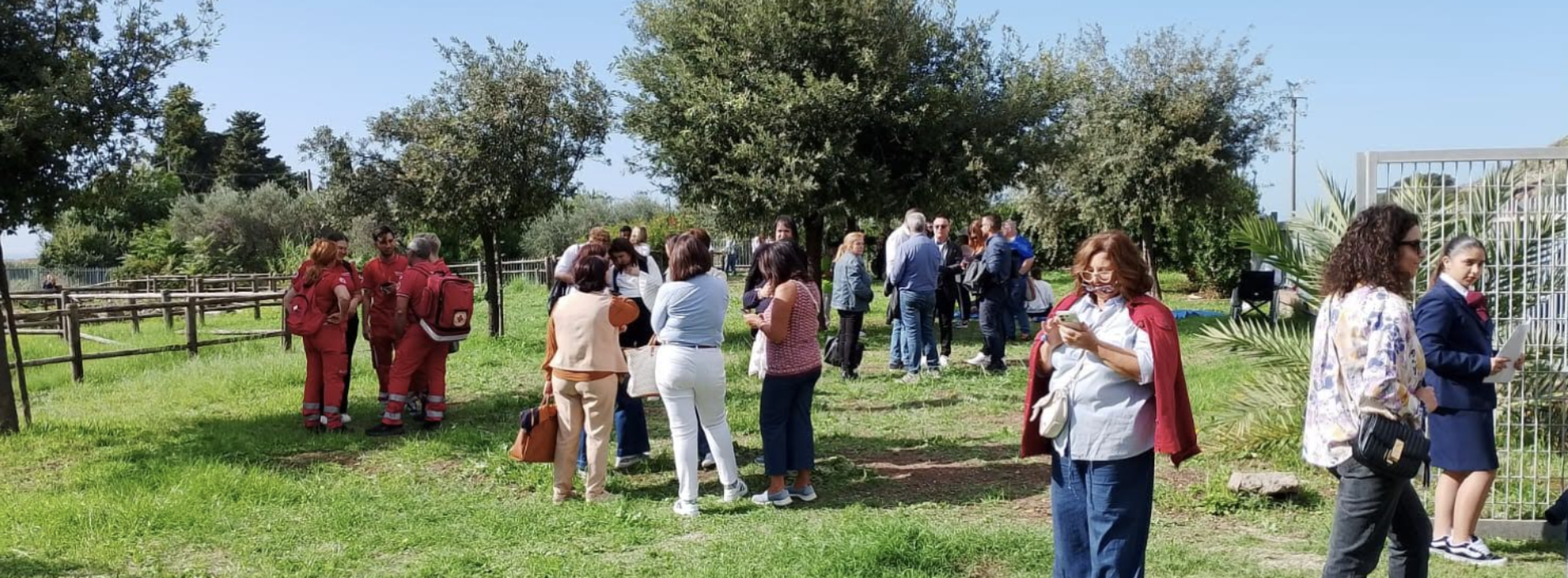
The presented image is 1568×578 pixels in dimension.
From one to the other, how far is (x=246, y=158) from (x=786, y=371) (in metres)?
70.3

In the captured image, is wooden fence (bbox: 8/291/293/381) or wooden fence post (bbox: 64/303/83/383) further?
wooden fence (bbox: 8/291/293/381)

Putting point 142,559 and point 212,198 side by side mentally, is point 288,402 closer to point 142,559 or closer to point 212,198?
point 142,559

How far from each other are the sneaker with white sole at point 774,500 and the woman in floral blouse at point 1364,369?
311 cm

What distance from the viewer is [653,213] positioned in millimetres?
52156

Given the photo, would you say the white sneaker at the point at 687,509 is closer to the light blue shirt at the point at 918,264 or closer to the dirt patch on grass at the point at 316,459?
the dirt patch on grass at the point at 316,459

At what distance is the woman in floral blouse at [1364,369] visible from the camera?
3887 millimetres

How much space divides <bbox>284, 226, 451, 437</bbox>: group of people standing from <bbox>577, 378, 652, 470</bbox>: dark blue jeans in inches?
78.7

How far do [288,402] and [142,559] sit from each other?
5.04 m

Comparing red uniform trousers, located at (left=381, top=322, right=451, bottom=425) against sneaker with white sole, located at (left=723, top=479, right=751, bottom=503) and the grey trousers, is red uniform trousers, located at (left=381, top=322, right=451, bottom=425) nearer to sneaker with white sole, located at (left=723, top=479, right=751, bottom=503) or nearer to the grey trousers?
sneaker with white sole, located at (left=723, top=479, right=751, bottom=503)

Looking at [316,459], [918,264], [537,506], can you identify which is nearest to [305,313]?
[316,459]

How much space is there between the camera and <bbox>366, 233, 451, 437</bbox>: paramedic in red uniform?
8680 millimetres

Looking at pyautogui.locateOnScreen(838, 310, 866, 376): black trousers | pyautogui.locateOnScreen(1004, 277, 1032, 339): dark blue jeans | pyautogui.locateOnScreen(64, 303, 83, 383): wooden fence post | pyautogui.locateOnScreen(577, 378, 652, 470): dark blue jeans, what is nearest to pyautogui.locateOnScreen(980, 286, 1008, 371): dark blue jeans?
pyautogui.locateOnScreen(838, 310, 866, 376): black trousers

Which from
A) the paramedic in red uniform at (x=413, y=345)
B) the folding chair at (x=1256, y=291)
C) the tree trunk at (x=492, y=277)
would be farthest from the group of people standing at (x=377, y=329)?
the folding chair at (x=1256, y=291)

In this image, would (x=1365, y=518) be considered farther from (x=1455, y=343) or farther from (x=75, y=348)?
(x=75, y=348)
